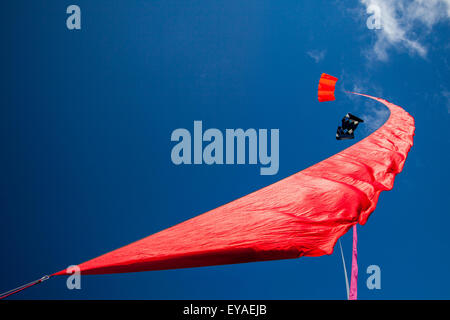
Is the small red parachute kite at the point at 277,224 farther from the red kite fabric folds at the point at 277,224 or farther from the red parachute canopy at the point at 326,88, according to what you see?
the red parachute canopy at the point at 326,88

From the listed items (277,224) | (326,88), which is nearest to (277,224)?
(277,224)

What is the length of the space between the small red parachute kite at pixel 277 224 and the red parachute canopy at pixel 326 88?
5.40ft

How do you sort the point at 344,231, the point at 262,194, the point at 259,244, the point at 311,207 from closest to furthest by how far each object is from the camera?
the point at 259,244 < the point at 344,231 < the point at 311,207 < the point at 262,194

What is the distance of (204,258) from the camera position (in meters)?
1.54

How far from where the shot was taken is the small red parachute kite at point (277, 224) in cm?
157

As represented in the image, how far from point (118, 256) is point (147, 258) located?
0.83 ft

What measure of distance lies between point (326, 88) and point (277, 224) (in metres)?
3.18

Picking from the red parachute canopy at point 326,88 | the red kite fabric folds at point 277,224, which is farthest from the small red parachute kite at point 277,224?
the red parachute canopy at point 326,88

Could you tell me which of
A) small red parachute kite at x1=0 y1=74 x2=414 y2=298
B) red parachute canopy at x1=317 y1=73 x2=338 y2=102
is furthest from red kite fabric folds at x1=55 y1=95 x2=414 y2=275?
red parachute canopy at x1=317 y1=73 x2=338 y2=102

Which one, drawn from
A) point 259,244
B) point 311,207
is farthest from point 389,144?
point 259,244
